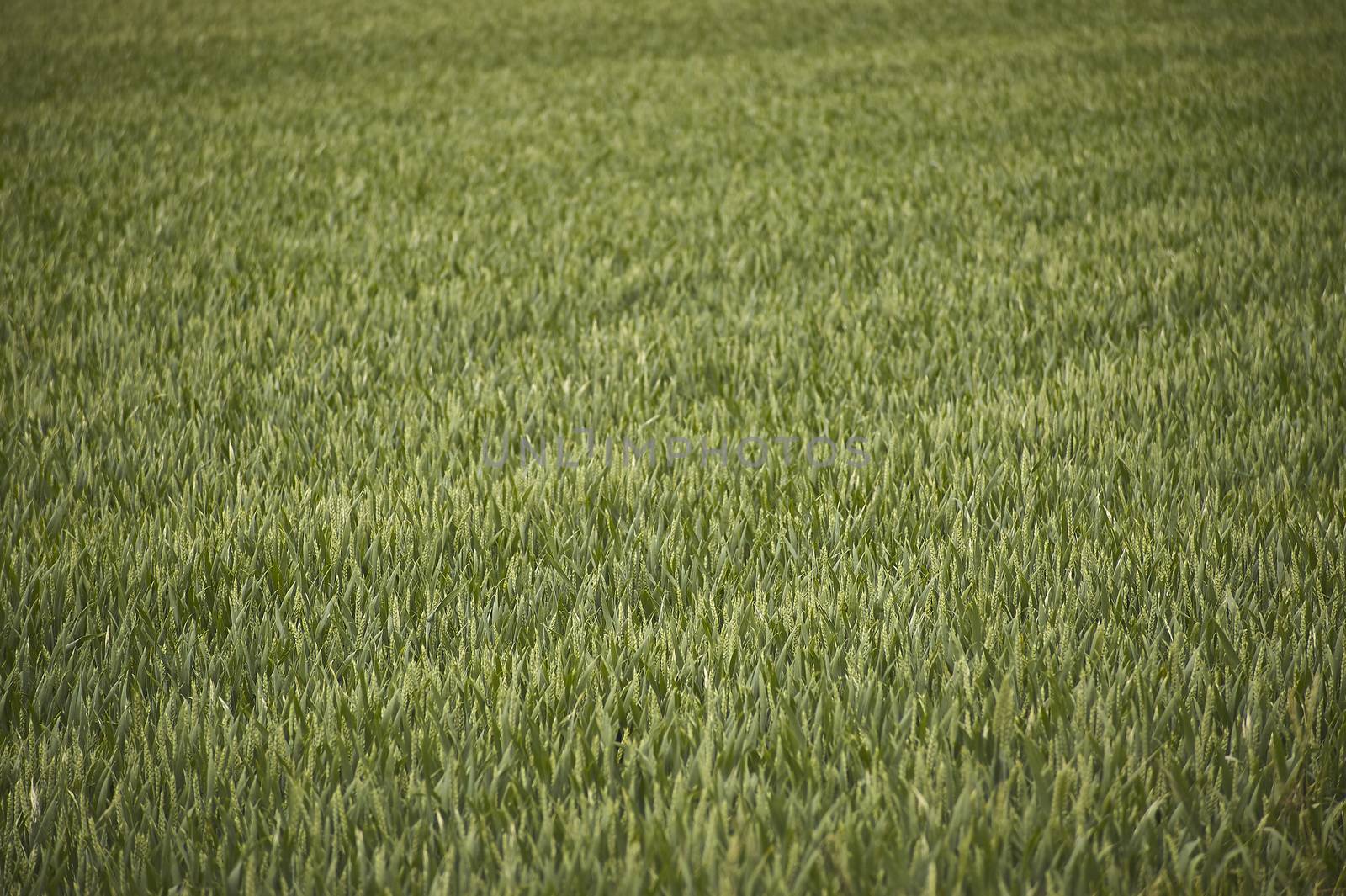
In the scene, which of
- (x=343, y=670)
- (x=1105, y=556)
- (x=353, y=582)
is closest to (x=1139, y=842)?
(x=1105, y=556)

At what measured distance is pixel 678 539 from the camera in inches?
81.4

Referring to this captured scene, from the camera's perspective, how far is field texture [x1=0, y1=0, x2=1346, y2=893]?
1.27m

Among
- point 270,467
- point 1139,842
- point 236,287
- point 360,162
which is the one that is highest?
point 360,162

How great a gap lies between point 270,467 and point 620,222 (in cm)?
329

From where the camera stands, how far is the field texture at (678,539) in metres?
1.27

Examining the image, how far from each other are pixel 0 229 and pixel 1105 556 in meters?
5.68

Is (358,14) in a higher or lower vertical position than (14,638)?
higher

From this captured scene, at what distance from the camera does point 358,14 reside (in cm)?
1841

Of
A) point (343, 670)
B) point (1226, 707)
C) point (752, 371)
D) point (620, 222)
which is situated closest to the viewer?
point (1226, 707)

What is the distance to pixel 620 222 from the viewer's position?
17.6ft

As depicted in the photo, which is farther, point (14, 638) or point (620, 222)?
point (620, 222)

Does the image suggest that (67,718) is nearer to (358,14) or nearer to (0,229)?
(0,229)

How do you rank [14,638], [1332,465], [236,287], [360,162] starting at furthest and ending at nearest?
[360,162] → [236,287] → [1332,465] → [14,638]

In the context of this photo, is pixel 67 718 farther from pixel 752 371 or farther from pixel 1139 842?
pixel 752 371
